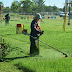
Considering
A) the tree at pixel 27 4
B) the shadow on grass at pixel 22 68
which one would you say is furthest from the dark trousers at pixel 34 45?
the tree at pixel 27 4

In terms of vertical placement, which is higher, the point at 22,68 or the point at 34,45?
the point at 34,45

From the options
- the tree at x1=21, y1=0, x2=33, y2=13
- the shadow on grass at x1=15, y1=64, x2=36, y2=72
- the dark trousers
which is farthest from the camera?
the tree at x1=21, y1=0, x2=33, y2=13

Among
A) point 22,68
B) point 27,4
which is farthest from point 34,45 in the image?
point 27,4

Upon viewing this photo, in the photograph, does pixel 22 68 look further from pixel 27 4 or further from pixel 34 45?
pixel 27 4

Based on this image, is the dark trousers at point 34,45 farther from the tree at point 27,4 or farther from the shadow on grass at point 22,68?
the tree at point 27,4

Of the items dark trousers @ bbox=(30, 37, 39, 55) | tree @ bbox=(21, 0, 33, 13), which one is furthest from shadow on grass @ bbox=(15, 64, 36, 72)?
tree @ bbox=(21, 0, 33, 13)

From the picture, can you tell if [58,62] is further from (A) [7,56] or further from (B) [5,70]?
(A) [7,56]

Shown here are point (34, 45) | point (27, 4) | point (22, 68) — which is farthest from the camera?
point (27, 4)

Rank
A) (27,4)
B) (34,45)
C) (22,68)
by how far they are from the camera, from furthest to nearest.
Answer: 1. (27,4)
2. (34,45)
3. (22,68)

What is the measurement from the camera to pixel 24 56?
761 cm

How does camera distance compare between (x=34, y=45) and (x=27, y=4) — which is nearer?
(x=34, y=45)

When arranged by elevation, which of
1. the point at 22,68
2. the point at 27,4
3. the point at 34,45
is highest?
the point at 27,4

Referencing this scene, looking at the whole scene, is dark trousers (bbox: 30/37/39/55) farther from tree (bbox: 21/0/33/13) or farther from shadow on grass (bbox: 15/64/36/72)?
tree (bbox: 21/0/33/13)

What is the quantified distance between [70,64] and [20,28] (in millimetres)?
9811
